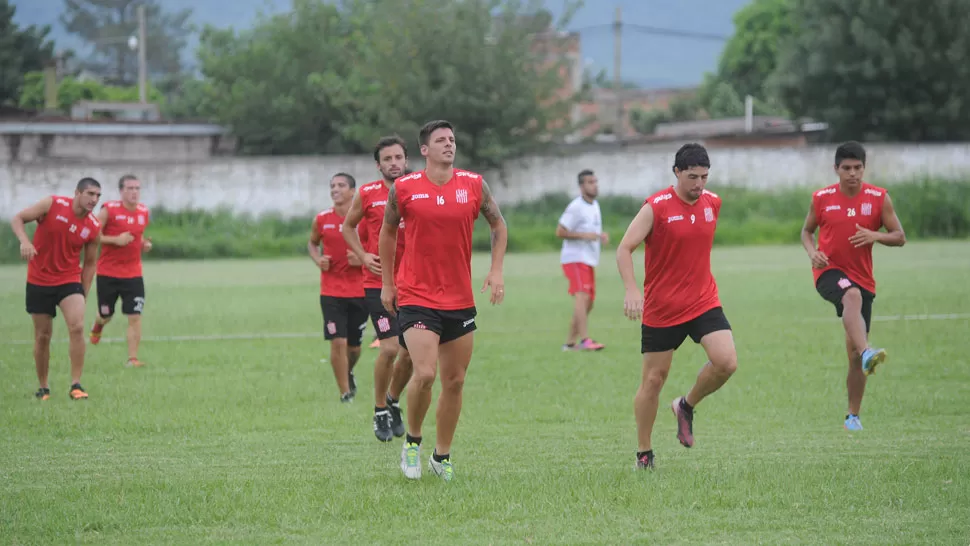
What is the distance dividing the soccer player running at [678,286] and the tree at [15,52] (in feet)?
214

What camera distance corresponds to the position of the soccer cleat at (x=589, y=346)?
51.8 feet

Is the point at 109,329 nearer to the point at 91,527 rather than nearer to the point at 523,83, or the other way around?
the point at 91,527

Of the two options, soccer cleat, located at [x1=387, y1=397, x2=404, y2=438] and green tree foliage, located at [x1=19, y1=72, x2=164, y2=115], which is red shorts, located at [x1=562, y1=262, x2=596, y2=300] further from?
green tree foliage, located at [x1=19, y1=72, x2=164, y2=115]

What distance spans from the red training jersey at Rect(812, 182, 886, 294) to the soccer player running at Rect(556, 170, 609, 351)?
5.87 metres

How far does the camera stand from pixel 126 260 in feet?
49.9

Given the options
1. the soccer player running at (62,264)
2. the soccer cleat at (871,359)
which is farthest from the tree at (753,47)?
the soccer cleat at (871,359)

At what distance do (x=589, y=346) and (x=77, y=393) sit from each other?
6825 millimetres

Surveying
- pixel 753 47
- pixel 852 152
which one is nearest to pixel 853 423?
pixel 852 152

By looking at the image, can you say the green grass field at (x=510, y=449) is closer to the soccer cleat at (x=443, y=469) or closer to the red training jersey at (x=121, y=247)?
the soccer cleat at (x=443, y=469)

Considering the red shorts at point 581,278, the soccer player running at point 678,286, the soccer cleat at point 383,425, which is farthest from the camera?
the red shorts at point 581,278

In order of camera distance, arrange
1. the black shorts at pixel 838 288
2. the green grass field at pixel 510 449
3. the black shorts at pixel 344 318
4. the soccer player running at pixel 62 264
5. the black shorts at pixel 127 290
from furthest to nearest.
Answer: the black shorts at pixel 127 290, the black shorts at pixel 344 318, the soccer player running at pixel 62 264, the black shorts at pixel 838 288, the green grass field at pixel 510 449

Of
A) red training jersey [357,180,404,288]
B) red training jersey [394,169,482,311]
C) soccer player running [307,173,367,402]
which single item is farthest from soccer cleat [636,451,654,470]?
soccer player running [307,173,367,402]

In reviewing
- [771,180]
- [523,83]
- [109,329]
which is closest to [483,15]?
[523,83]

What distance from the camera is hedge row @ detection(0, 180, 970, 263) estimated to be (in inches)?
1602
